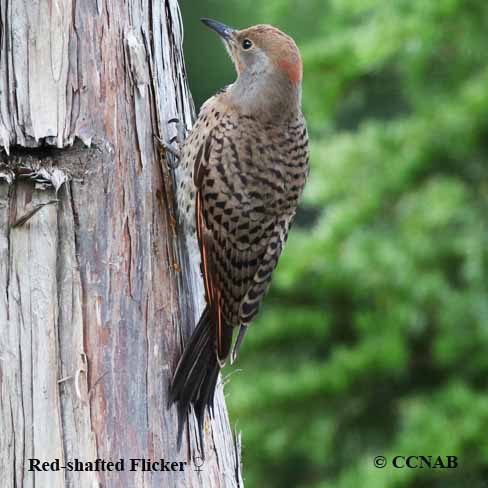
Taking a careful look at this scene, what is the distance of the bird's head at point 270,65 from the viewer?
3.88m

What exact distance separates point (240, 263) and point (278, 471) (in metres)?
3.14

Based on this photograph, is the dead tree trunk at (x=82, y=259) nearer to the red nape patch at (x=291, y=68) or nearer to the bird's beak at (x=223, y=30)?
the red nape patch at (x=291, y=68)

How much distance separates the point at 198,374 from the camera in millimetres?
3436

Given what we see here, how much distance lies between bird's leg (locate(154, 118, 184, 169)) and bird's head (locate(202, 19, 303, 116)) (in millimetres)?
349

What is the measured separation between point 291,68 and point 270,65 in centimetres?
9

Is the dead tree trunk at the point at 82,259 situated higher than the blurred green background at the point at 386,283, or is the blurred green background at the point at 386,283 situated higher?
the blurred green background at the point at 386,283

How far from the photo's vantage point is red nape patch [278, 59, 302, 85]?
3.88m

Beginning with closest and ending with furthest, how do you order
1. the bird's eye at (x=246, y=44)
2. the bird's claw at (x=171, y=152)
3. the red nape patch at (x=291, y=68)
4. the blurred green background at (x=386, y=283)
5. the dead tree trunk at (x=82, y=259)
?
the dead tree trunk at (x=82, y=259) → the bird's claw at (x=171, y=152) → the red nape patch at (x=291, y=68) → the bird's eye at (x=246, y=44) → the blurred green background at (x=386, y=283)

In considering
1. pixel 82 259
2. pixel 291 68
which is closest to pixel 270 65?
pixel 291 68

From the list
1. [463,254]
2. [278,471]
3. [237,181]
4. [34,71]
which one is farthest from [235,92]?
[278,471]

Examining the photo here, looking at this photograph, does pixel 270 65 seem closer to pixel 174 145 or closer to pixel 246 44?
pixel 246 44

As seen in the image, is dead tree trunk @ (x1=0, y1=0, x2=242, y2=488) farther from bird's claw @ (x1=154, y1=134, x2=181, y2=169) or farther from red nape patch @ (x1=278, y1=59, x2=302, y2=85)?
red nape patch @ (x1=278, y1=59, x2=302, y2=85)

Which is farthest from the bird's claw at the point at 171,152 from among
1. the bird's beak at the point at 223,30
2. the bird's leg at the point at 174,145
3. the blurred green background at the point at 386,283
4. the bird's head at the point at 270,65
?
the blurred green background at the point at 386,283

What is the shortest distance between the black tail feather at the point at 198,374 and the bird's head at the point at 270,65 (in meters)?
0.93
